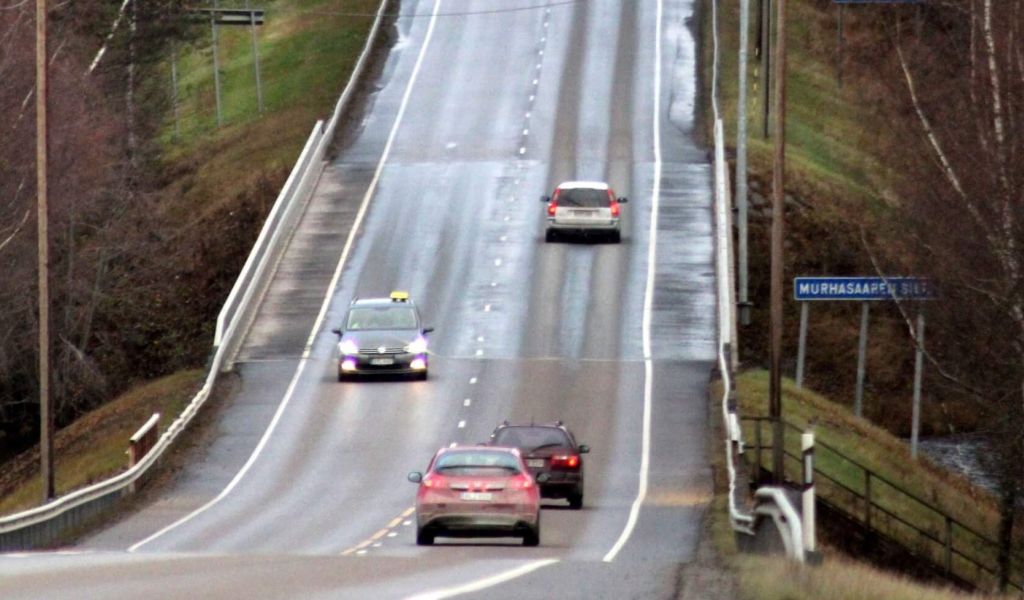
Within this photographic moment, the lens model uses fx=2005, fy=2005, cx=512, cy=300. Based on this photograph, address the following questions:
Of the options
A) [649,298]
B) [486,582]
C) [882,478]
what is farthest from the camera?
[649,298]

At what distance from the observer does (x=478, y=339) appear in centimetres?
4456

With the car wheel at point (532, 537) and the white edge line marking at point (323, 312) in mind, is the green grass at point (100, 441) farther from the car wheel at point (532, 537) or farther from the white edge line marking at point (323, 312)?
the car wheel at point (532, 537)

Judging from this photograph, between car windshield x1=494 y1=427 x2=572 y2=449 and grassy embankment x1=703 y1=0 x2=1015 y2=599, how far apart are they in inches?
106

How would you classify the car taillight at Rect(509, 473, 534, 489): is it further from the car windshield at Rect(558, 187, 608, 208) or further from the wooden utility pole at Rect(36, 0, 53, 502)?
the car windshield at Rect(558, 187, 608, 208)

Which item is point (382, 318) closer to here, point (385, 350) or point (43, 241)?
point (385, 350)

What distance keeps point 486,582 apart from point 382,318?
25861 mm

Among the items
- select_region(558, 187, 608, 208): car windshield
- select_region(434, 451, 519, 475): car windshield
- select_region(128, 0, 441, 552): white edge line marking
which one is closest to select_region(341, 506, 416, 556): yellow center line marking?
select_region(434, 451, 519, 475): car windshield

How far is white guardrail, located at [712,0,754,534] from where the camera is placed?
1107 inches

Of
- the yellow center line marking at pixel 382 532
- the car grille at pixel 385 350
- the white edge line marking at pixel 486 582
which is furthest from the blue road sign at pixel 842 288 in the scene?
the white edge line marking at pixel 486 582

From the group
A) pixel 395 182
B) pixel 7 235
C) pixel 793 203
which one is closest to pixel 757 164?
pixel 793 203

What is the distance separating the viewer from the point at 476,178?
57688mm

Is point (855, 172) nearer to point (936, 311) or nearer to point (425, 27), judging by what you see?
point (425, 27)

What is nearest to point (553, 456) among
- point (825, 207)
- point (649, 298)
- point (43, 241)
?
point (43, 241)

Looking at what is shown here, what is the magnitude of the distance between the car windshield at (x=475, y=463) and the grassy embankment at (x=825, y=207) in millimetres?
2946
